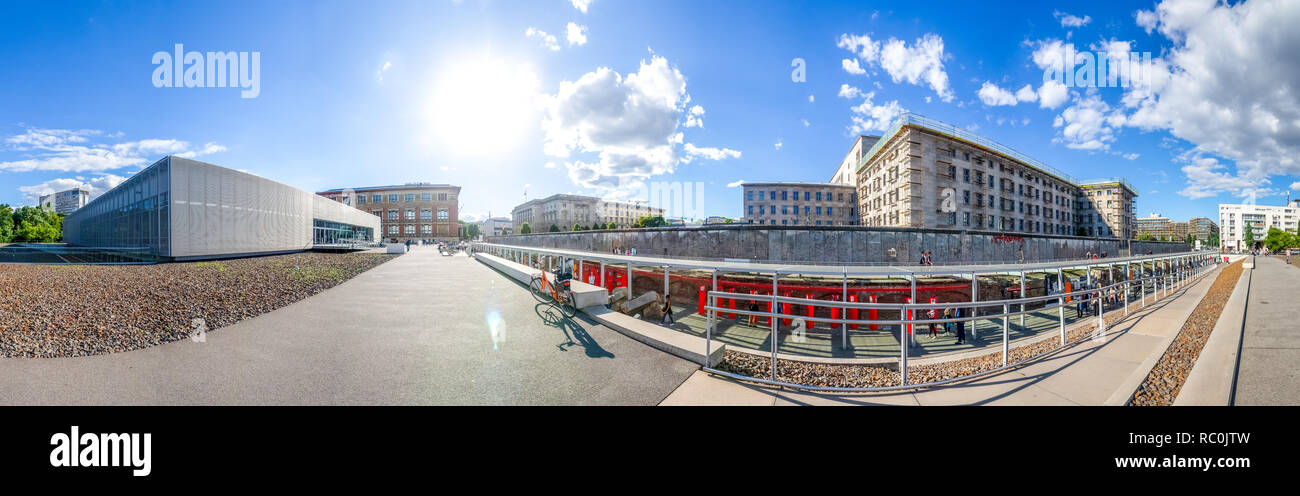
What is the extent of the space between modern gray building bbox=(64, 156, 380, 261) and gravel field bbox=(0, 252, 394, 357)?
31.9ft

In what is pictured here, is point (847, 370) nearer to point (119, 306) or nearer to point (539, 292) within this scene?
point (539, 292)

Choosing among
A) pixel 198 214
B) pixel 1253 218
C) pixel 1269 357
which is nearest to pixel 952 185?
pixel 1269 357

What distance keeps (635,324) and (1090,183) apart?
100003mm

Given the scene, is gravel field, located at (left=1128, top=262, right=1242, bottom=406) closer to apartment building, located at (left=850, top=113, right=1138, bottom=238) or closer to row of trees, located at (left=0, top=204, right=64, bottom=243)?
apartment building, located at (left=850, top=113, right=1138, bottom=238)

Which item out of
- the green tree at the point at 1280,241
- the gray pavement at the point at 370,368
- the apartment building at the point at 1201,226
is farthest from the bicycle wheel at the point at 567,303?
the apartment building at the point at 1201,226

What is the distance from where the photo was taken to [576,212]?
10569 centimetres

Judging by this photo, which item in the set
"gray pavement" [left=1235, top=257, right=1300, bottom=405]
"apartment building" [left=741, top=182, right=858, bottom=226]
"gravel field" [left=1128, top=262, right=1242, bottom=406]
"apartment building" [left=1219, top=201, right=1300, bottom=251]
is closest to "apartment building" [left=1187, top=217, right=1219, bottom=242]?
"apartment building" [left=1219, top=201, right=1300, bottom=251]

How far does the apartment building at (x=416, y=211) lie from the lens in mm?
93938

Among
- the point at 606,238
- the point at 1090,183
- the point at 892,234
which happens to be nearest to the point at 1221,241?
the point at 1090,183

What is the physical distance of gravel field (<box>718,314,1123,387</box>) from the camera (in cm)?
528

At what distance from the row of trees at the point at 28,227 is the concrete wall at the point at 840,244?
92.8 metres

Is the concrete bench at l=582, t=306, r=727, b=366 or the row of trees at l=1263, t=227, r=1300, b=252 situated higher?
the row of trees at l=1263, t=227, r=1300, b=252

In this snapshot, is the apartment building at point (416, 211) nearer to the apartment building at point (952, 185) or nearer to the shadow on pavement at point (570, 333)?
the apartment building at point (952, 185)

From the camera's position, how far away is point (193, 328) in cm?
681
